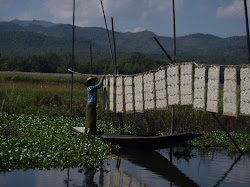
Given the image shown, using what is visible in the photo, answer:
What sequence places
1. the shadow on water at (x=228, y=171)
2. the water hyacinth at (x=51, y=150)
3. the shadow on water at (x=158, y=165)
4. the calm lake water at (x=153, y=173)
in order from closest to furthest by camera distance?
the calm lake water at (x=153, y=173), the shadow on water at (x=228, y=171), the shadow on water at (x=158, y=165), the water hyacinth at (x=51, y=150)

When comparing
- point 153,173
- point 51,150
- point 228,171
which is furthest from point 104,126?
point 228,171

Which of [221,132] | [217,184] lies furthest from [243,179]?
[221,132]

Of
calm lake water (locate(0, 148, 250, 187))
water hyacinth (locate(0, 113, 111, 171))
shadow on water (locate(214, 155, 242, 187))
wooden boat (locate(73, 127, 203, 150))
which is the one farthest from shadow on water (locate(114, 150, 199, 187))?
water hyacinth (locate(0, 113, 111, 171))

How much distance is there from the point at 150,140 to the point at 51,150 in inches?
107

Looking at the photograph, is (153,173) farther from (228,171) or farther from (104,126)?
(104,126)

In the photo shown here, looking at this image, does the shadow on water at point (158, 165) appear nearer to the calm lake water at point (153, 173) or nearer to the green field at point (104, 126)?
the calm lake water at point (153, 173)

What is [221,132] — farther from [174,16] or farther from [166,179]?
[166,179]

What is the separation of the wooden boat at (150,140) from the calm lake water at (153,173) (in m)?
0.32

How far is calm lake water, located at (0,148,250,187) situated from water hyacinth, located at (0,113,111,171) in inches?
14.3

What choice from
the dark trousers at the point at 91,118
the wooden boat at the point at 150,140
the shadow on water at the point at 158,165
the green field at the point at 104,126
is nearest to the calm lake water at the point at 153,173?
the shadow on water at the point at 158,165

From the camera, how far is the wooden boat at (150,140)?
11.2 metres

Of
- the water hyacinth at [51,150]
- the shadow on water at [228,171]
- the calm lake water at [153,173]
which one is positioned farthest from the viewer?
the water hyacinth at [51,150]

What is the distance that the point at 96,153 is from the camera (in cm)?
1093

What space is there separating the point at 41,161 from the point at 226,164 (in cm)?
494
